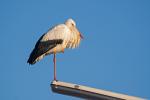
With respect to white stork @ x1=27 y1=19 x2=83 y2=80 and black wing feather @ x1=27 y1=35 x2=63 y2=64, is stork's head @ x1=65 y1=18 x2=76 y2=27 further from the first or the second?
black wing feather @ x1=27 y1=35 x2=63 y2=64

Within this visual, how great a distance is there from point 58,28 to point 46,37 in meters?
0.42

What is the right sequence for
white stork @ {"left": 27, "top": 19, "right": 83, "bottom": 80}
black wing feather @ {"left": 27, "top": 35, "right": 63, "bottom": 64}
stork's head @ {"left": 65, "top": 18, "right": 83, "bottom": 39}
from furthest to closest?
stork's head @ {"left": 65, "top": 18, "right": 83, "bottom": 39} < white stork @ {"left": 27, "top": 19, "right": 83, "bottom": 80} < black wing feather @ {"left": 27, "top": 35, "right": 63, "bottom": 64}

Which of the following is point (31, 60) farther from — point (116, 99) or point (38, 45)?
point (116, 99)

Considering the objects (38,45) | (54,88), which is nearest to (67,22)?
(38,45)

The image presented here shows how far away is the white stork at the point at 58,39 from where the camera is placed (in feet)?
32.5

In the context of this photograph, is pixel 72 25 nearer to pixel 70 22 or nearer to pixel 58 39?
pixel 70 22

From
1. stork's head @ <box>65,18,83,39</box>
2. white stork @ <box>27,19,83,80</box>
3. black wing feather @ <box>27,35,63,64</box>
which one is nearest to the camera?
black wing feather @ <box>27,35,63,64</box>

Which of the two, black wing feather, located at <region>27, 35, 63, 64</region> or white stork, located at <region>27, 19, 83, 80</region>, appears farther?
white stork, located at <region>27, 19, 83, 80</region>

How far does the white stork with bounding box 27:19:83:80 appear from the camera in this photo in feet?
32.5

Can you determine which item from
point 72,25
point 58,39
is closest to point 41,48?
point 58,39

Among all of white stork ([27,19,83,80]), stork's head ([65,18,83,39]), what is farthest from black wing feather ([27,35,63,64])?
stork's head ([65,18,83,39])

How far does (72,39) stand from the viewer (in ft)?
34.0

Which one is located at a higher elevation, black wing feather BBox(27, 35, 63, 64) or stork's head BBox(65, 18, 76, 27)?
stork's head BBox(65, 18, 76, 27)

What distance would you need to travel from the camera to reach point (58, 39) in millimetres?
10219
